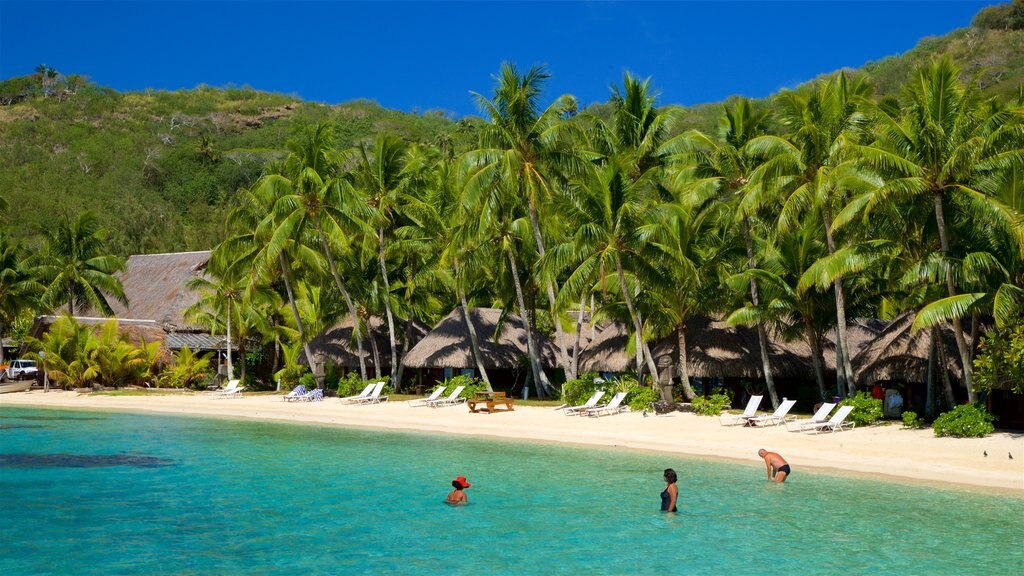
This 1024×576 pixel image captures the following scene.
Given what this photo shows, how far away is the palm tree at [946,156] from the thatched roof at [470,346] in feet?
48.1

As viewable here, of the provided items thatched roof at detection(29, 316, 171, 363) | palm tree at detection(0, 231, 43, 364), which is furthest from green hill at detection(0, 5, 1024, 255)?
palm tree at detection(0, 231, 43, 364)

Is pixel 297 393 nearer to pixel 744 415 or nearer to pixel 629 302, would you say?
pixel 629 302

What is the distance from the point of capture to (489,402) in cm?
2547

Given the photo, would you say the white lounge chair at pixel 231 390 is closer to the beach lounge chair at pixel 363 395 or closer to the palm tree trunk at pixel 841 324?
the beach lounge chair at pixel 363 395

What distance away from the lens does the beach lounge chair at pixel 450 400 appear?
90.3 feet

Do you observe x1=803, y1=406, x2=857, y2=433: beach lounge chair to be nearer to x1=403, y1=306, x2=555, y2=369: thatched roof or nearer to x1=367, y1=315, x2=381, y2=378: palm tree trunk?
x1=403, y1=306, x2=555, y2=369: thatched roof

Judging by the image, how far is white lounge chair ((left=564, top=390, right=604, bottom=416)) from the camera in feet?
78.1

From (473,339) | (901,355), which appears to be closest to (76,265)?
(473,339)

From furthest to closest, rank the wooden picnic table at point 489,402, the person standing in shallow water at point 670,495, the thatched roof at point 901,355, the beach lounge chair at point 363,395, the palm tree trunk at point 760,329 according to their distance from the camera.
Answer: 1. the beach lounge chair at point 363,395
2. the wooden picnic table at point 489,402
3. the palm tree trunk at point 760,329
4. the thatched roof at point 901,355
5. the person standing in shallow water at point 670,495

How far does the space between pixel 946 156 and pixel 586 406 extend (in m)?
10.5

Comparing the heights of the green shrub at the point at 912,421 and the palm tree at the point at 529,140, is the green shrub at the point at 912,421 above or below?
below

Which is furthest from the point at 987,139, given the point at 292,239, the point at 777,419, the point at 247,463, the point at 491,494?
the point at 292,239

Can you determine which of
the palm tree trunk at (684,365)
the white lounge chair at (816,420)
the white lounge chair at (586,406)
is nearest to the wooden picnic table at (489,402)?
the white lounge chair at (586,406)

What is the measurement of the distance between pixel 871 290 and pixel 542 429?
27.8 feet
